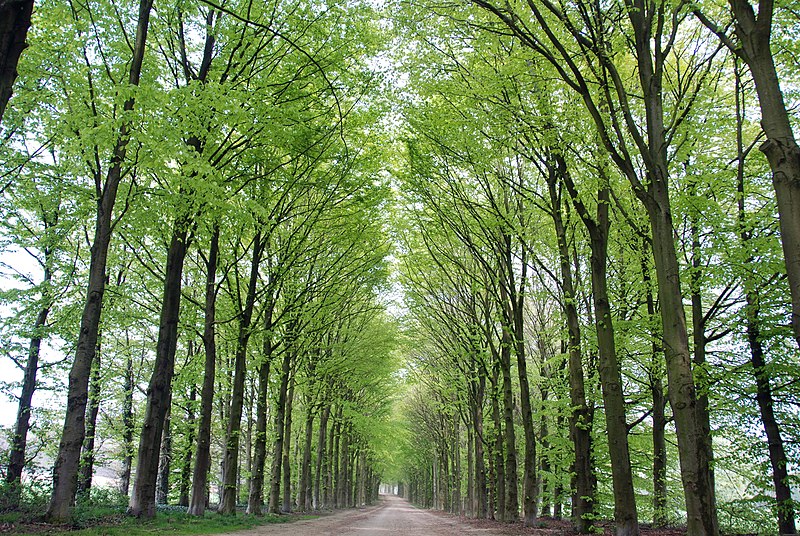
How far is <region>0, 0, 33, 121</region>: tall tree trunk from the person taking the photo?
329 cm

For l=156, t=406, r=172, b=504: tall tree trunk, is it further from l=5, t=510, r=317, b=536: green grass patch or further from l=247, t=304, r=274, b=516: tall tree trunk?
l=5, t=510, r=317, b=536: green grass patch

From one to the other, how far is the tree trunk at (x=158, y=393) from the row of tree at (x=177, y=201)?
0.04m

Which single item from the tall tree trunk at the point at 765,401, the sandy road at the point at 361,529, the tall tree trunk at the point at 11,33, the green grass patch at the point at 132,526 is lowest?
the sandy road at the point at 361,529

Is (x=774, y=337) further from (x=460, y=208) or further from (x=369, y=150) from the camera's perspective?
(x=369, y=150)

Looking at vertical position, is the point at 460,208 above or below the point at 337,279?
above

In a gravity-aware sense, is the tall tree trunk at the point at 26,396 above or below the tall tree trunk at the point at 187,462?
above

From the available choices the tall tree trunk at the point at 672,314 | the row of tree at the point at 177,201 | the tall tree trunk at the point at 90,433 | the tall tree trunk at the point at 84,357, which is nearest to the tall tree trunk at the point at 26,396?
the row of tree at the point at 177,201

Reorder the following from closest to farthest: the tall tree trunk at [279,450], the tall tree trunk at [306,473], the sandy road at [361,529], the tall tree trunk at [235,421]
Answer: the sandy road at [361,529], the tall tree trunk at [235,421], the tall tree trunk at [279,450], the tall tree trunk at [306,473]

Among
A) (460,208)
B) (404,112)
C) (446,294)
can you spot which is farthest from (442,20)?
(446,294)

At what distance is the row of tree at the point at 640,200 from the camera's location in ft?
23.7

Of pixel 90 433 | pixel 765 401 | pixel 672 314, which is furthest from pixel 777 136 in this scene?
pixel 90 433

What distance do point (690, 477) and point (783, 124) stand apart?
4.25 metres

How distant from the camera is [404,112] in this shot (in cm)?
1496

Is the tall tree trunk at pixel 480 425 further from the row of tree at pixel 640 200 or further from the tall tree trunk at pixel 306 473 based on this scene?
the tall tree trunk at pixel 306 473
